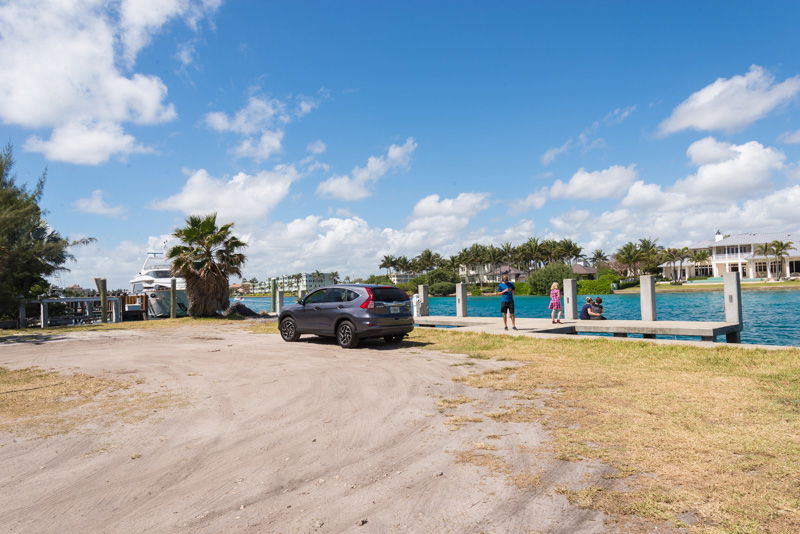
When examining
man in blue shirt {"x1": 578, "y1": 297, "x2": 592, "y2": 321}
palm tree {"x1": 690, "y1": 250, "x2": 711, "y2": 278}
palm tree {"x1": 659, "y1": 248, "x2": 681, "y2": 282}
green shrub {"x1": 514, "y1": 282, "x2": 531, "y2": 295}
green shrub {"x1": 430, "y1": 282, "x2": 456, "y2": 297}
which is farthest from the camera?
green shrub {"x1": 430, "y1": 282, "x2": 456, "y2": 297}

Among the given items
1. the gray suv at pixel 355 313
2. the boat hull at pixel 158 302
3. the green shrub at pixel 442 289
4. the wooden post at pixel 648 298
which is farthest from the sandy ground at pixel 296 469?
the green shrub at pixel 442 289

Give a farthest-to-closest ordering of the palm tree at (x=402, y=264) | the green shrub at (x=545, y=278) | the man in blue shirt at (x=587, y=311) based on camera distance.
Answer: the palm tree at (x=402, y=264)
the green shrub at (x=545, y=278)
the man in blue shirt at (x=587, y=311)

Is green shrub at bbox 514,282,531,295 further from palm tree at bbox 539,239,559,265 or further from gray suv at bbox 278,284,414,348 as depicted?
gray suv at bbox 278,284,414,348

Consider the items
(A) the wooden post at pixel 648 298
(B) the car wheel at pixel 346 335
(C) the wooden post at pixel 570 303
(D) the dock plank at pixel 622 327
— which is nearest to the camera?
(B) the car wheel at pixel 346 335

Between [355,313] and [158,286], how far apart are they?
23498 millimetres

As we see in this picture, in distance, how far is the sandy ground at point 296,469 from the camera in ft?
10.9

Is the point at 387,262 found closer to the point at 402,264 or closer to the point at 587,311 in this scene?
the point at 402,264

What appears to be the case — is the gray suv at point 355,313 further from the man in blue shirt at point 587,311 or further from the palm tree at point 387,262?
the palm tree at point 387,262

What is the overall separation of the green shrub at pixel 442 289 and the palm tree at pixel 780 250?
5377cm

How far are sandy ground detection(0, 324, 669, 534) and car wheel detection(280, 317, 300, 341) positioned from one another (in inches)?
263

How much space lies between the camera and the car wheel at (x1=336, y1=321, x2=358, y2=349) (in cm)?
1289

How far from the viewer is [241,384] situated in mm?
8250

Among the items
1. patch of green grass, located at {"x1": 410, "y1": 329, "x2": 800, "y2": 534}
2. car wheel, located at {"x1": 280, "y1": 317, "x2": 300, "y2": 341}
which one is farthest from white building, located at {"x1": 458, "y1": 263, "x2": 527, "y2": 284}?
patch of green grass, located at {"x1": 410, "y1": 329, "x2": 800, "y2": 534}

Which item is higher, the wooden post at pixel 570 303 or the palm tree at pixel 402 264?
the palm tree at pixel 402 264
